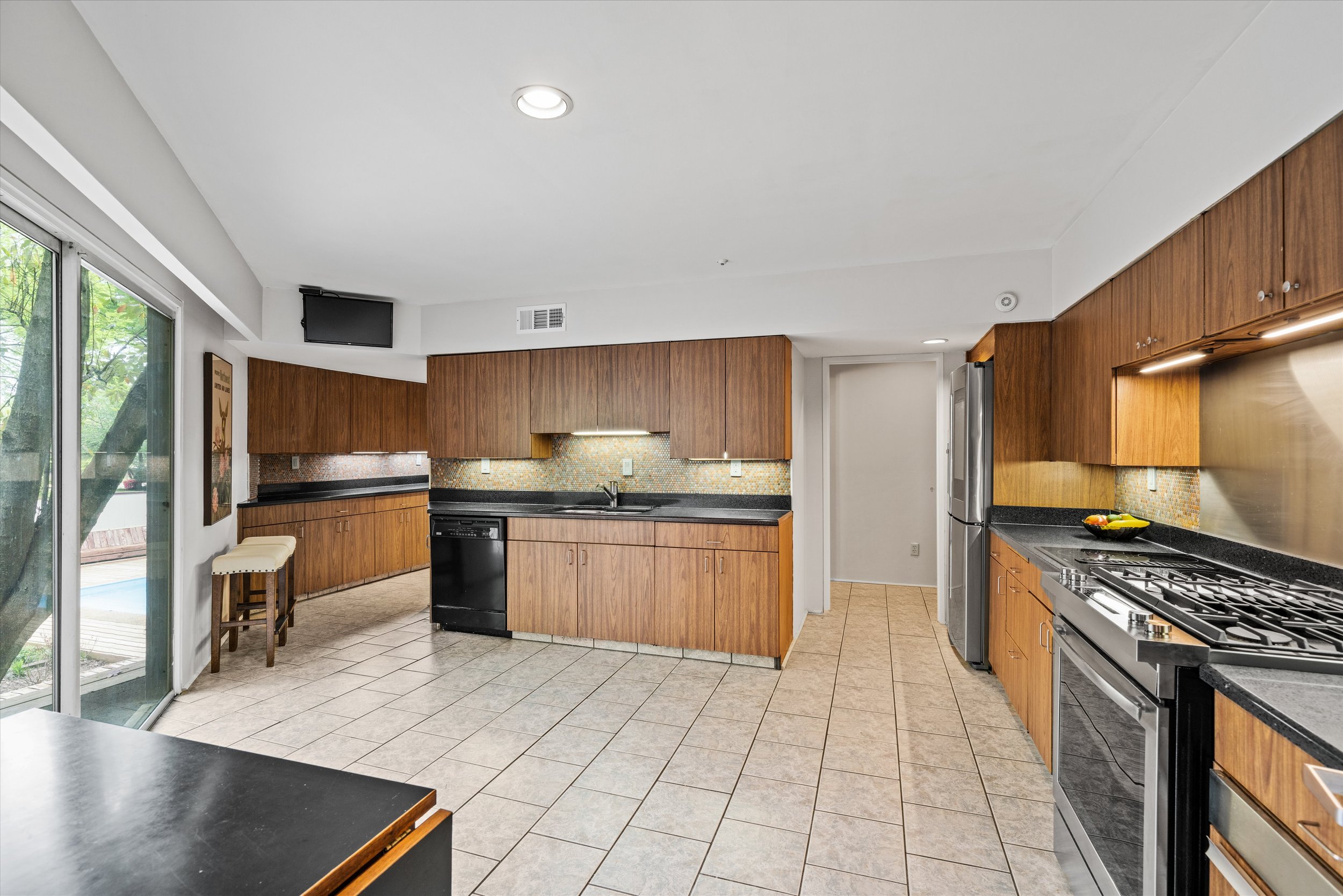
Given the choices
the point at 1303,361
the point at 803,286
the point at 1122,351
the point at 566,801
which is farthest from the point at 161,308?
the point at 1303,361

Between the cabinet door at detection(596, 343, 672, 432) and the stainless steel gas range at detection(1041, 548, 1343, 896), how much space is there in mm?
2856

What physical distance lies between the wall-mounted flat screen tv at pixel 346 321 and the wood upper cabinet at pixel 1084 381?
4.75 metres

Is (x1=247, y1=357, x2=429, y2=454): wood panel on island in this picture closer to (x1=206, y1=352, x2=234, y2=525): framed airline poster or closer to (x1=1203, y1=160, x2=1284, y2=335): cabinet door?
(x1=206, y1=352, x2=234, y2=525): framed airline poster

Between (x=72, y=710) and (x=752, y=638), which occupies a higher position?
(x=72, y=710)

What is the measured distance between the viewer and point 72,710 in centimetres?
226

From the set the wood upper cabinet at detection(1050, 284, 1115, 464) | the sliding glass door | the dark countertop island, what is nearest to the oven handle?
the wood upper cabinet at detection(1050, 284, 1115, 464)

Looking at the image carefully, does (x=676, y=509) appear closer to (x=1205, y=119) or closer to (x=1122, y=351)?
(x=1122, y=351)

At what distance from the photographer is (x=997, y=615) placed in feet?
11.5

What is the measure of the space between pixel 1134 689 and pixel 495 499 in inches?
180

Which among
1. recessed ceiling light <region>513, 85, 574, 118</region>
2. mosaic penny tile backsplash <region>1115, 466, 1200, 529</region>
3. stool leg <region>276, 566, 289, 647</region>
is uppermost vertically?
recessed ceiling light <region>513, 85, 574, 118</region>

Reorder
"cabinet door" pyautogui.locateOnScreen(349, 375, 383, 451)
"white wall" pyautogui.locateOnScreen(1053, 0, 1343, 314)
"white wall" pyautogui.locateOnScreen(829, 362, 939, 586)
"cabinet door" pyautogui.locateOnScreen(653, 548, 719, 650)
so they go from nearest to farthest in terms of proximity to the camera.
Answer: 1. "white wall" pyautogui.locateOnScreen(1053, 0, 1343, 314)
2. "cabinet door" pyautogui.locateOnScreen(653, 548, 719, 650)
3. "white wall" pyautogui.locateOnScreen(829, 362, 939, 586)
4. "cabinet door" pyautogui.locateOnScreen(349, 375, 383, 451)

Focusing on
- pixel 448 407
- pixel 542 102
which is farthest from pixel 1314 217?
pixel 448 407

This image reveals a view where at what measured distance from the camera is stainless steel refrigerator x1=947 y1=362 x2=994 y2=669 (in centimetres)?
371

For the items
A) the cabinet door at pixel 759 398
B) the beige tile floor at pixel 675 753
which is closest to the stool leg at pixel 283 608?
the beige tile floor at pixel 675 753
